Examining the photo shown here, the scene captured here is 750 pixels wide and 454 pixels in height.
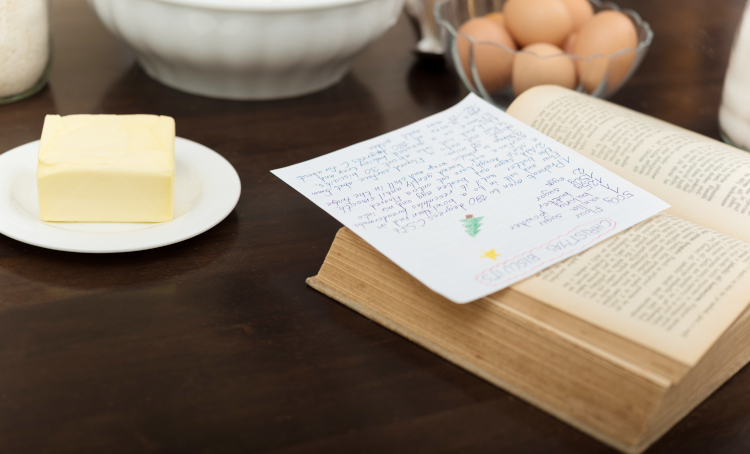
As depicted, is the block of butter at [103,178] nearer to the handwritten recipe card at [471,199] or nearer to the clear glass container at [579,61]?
the handwritten recipe card at [471,199]

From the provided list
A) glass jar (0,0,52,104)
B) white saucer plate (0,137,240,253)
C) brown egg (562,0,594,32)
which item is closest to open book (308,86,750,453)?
white saucer plate (0,137,240,253)

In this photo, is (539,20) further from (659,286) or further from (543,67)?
(659,286)

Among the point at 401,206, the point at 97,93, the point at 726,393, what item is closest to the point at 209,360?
the point at 401,206

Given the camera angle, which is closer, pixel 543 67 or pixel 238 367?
pixel 238 367

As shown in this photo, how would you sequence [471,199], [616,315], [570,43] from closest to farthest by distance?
[616,315], [471,199], [570,43]

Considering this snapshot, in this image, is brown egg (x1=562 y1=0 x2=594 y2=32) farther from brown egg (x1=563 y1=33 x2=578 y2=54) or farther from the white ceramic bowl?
the white ceramic bowl

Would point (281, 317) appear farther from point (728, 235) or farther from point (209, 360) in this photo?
point (728, 235)

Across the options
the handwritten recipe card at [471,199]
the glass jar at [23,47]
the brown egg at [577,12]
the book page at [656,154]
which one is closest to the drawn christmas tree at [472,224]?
the handwritten recipe card at [471,199]

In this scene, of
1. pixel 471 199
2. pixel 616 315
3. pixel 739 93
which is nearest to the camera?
pixel 616 315

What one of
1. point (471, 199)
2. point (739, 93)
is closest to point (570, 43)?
point (739, 93)
